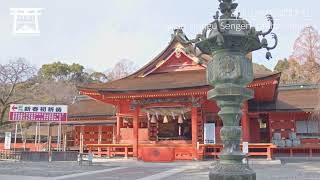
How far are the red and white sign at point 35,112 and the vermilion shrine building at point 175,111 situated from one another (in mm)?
3159

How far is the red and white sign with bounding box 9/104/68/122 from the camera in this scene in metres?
24.1

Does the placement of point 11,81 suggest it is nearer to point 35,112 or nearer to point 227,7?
point 35,112

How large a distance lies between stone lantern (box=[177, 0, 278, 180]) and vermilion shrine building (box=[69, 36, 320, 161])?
505 inches

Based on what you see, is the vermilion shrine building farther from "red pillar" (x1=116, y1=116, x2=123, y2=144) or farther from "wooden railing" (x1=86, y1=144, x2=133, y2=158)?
"wooden railing" (x1=86, y1=144, x2=133, y2=158)

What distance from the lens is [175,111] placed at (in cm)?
2298

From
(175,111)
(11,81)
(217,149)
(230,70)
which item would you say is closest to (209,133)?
(217,149)

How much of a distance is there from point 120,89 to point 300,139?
44.8 ft

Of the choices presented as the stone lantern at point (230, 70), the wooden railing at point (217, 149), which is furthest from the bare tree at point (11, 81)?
the stone lantern at point (230, 70)

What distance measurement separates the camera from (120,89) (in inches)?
843

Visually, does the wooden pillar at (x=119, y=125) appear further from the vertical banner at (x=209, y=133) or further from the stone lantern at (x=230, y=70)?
the stone lantern at (x=230, y=70)

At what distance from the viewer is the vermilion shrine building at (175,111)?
68.6 ft

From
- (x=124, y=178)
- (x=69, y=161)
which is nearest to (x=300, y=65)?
(x=69, y=161)

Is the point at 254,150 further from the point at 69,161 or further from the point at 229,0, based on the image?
the point at 229,0

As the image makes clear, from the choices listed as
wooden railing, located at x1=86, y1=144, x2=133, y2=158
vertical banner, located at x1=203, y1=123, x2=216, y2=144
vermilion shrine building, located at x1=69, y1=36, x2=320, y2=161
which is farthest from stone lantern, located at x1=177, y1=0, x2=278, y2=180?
wooden railing, located at x1=86, y1=144, x2=133, y2=158
